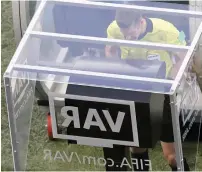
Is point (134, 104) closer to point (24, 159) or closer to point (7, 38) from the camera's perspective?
point (24, 159)

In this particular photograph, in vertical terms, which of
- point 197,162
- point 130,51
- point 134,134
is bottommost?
point 197,162

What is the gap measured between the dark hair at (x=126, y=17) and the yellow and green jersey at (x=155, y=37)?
47 millimetres

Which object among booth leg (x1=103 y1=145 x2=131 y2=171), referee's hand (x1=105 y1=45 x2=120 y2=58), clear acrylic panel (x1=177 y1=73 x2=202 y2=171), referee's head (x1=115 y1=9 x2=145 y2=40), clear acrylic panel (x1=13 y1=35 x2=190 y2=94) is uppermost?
referee's head (x1=115 y1=9 x2=145 y2=40)

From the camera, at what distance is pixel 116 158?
322 inches

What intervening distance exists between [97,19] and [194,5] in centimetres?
101

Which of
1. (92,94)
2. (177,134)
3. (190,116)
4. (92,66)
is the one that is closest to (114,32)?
(92,66)

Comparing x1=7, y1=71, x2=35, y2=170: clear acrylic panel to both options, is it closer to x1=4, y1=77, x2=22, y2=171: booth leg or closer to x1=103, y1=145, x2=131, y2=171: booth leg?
x1=4, y1=77, x2=22, y2=171: booth leg

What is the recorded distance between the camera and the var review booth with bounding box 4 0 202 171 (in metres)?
7.77

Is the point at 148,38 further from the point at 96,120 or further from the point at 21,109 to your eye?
the point at 21,109

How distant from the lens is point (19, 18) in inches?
361

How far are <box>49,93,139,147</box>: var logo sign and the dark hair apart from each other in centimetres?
69

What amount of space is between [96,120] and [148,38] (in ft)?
2.40

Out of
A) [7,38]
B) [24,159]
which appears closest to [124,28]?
[24,159]

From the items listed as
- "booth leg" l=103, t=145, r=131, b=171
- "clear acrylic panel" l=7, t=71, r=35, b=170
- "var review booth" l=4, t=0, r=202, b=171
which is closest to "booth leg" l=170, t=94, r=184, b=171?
"var review booth" l=4, t=0, r=202, b=171
